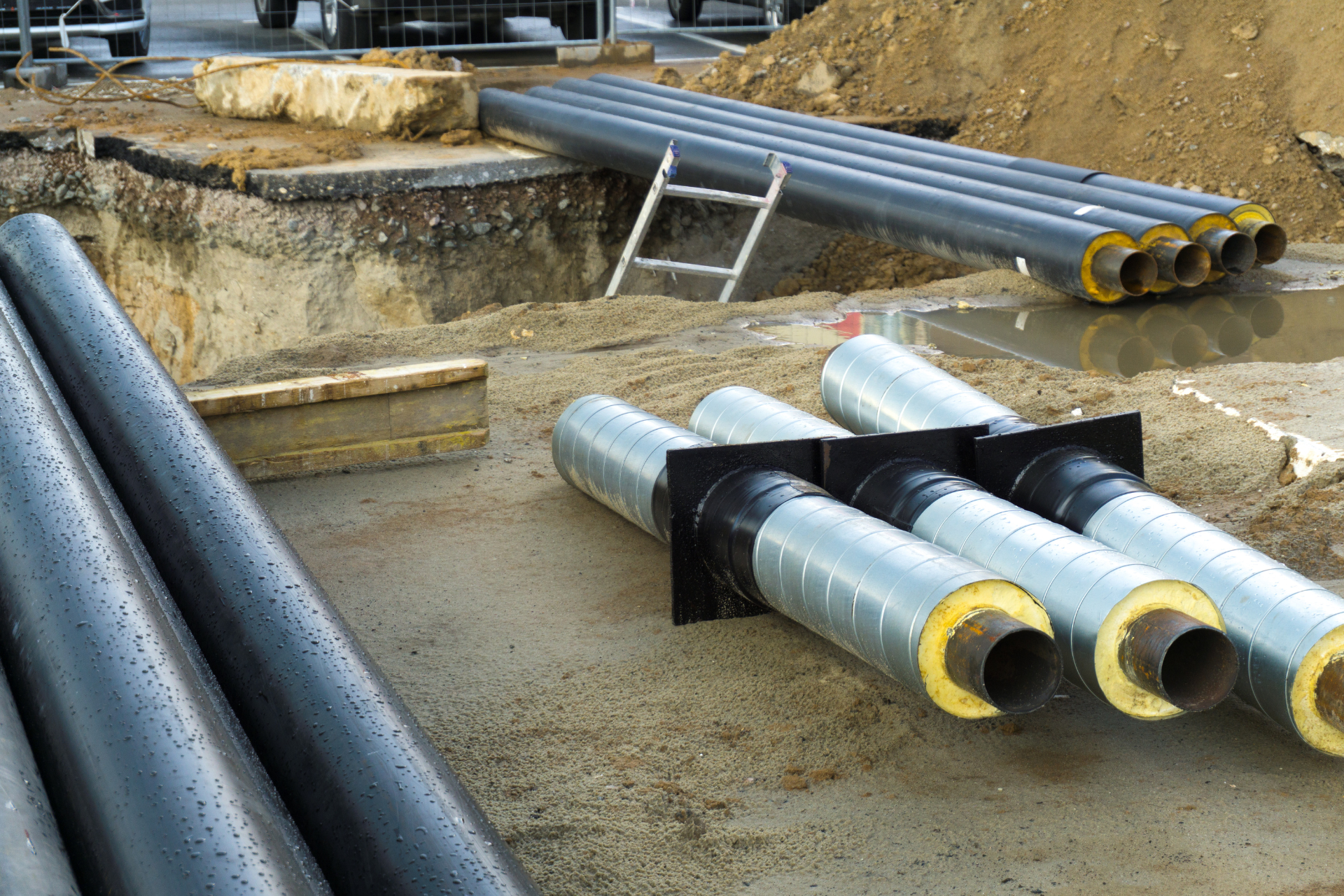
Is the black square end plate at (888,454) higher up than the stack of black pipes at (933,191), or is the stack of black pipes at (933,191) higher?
the stack of black pipes at (933,191)

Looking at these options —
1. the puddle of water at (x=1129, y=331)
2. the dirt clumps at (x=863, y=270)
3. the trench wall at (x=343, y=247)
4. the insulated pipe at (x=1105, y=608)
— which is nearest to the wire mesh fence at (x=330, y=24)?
the trench wall at (x=343, y=247)

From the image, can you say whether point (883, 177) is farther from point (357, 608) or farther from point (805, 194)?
point (357, 608)

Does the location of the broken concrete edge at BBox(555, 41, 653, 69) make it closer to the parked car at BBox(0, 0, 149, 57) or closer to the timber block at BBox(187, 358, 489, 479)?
the parked car at BBox(0, 0, 149, 57)

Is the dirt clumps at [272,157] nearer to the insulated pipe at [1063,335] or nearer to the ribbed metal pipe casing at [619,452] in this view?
the insulated pipe at [1063,335]

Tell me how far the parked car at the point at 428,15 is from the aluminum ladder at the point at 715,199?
5929 mm

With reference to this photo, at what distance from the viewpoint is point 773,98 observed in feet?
38.5

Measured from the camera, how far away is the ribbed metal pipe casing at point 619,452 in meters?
3.95

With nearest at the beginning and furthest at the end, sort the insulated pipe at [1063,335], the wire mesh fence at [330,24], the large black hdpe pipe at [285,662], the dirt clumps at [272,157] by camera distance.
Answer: the large black hdpe pipe at [285,662] < the insulated pipe at [1063,335] < the dirt clumps at [272,157] < the wire mesh fence at [330,24]

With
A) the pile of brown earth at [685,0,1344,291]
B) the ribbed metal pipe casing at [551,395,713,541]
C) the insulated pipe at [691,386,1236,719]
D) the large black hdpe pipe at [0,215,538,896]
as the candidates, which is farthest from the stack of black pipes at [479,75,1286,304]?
the large black hdpe pipe at [0,215,538,896]

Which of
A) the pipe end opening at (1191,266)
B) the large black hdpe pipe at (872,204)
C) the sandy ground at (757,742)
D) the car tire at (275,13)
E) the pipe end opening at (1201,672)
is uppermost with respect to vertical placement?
the car tire at (275,13)

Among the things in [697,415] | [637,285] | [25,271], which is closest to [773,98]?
[637,285]

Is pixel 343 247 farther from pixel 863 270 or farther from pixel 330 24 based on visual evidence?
pixel 330 24

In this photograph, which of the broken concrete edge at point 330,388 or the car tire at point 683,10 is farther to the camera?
the car tire at point 683,10

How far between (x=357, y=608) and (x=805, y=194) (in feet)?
17.1
